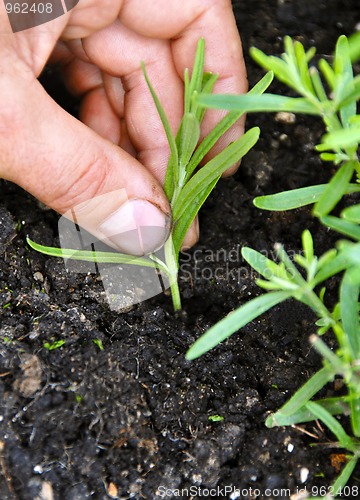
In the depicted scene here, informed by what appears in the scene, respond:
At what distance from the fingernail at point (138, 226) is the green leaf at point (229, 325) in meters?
0.51

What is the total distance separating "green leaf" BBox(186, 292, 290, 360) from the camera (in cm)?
114

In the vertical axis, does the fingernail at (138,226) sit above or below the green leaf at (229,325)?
below

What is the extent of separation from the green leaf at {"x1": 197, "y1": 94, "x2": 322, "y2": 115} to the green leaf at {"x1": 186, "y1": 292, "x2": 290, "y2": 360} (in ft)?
1.19

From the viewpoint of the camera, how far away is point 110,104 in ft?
6.87

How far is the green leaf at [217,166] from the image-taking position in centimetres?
147

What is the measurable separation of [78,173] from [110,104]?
2.08 ft

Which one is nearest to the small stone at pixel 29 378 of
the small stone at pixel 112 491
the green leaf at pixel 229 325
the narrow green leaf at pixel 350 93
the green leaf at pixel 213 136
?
the small stone at pixel 112 491

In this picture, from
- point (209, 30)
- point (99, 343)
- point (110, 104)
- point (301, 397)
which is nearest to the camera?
point (301, 397)

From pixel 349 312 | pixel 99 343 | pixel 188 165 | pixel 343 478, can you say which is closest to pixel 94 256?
pixel 99 343

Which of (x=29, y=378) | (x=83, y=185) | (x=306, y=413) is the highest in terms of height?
(x=83, y=185)

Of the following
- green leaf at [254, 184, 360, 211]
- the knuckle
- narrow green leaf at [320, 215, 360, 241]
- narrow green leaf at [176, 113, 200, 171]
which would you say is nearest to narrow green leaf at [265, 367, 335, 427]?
narrow green leaf at [320, 215, 360, 241]

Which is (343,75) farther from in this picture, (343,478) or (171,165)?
(343,478)

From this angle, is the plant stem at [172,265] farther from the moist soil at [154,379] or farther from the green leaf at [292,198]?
the green leaf at [292,198]

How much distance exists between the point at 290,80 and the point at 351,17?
1.33 m
